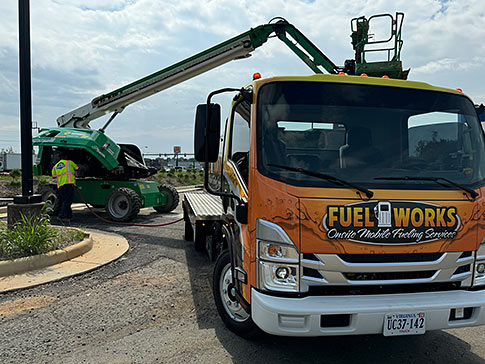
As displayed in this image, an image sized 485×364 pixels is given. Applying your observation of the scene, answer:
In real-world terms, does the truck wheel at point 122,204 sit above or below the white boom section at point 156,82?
below

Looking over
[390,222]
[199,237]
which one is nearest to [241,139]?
[390,222]

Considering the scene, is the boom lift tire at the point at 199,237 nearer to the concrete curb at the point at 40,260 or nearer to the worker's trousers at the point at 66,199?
the concrete curb at the point at 40,260

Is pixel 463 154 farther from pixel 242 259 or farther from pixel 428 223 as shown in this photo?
pixel 242 259

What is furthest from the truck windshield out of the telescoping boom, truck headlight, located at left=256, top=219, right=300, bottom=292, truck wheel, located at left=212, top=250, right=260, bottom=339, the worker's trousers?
the worker's trousers

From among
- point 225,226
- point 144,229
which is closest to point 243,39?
point 144,229

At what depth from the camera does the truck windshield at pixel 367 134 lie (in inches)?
125

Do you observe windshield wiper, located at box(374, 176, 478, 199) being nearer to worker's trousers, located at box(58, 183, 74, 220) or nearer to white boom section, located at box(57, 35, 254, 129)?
white boom section, located at box(57, 35, 254, 129)

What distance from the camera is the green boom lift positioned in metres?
9.74

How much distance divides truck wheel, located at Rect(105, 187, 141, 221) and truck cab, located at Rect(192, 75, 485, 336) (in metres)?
6.62

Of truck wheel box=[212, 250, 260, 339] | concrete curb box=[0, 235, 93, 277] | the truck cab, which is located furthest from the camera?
concrete curb box=[0, 235, 93, 277]

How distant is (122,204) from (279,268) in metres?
8.06

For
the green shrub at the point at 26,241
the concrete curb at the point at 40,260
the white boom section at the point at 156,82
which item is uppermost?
the white boom section at the point at 156,82

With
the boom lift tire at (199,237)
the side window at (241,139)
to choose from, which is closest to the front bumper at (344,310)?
the side window at (241,139)

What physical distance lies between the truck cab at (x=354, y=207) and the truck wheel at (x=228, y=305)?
23 mm
